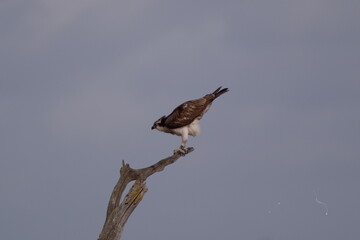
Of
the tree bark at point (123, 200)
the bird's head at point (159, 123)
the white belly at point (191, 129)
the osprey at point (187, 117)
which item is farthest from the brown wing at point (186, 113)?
the tree bark at point (123, 200)

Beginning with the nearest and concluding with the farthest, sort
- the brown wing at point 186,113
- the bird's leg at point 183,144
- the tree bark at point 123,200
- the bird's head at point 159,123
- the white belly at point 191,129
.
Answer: the tree bark at point 123,200 → the bird's leg at point 183,144 → the brown wing at point 186,113 → the white belly at point 191,129 → the bird's head at point 159,123

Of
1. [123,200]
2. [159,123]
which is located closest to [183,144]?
[159,123]

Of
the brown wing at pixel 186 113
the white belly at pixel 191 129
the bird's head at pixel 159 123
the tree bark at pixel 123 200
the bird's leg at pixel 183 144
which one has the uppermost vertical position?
the bird's head at pixel 159 123

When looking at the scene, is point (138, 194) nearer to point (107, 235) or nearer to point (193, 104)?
point (107, 235)

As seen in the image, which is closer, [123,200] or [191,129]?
[123,200]

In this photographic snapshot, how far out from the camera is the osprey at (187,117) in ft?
58.3

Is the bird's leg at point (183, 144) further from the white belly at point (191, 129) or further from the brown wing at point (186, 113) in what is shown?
the brown wing at point (186, 113)

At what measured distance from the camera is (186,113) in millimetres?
17766

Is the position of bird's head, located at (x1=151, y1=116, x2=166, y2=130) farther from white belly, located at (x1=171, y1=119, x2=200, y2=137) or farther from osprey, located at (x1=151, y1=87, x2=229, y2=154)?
white belly, located at (x1=171, y1=119, x2=200, y2=137)

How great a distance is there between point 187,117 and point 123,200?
3963mm

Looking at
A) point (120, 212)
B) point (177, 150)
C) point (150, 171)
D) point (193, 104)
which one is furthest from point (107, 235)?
point (193, 104)

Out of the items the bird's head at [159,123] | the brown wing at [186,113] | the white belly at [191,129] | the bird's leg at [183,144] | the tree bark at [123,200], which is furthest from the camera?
the bird's head at [159,123]

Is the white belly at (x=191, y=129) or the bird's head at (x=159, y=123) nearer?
the white belly at (x=191, y=129)

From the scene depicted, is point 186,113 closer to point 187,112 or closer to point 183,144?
point 187,112
